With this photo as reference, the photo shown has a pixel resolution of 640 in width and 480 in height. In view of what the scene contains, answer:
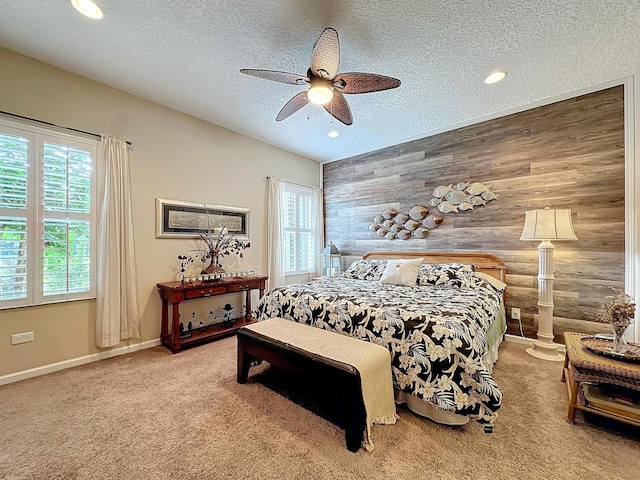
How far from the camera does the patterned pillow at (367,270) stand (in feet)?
12.2

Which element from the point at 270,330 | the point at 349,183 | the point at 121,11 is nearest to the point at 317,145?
the point at 349,183

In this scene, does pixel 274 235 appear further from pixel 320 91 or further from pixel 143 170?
pixel 320 91

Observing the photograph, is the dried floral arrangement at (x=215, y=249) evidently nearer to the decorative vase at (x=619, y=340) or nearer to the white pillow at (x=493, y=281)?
the white pillow at (x=493, y=281)

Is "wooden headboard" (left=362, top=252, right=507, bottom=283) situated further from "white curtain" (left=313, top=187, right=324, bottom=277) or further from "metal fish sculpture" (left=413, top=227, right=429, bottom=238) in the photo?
"white curtain" (left=313, top=187, right=324, bottom=277)

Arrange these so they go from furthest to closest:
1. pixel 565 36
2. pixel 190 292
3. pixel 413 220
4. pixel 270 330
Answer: pixel 413 220 < pixel 190 292 < pixel 270 330 < pixel 565 36

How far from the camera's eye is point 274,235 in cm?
445

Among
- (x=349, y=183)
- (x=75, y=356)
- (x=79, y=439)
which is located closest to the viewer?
(x=79, y=439)

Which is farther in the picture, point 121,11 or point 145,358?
point 145,358

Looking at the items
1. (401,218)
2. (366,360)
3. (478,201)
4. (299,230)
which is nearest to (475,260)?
(478,201)

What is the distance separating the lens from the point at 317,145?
14.9 feet

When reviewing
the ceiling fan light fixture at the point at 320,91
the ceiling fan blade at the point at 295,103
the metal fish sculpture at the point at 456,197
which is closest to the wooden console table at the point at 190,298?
the ceiling fan blade at the point at 295,103

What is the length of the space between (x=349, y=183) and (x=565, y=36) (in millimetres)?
3281

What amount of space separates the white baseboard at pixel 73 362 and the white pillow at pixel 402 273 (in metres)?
2.91

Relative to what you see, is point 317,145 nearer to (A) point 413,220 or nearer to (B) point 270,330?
(A) point 413,220
